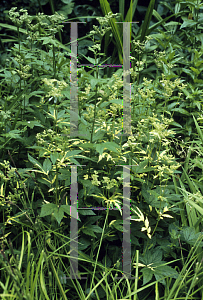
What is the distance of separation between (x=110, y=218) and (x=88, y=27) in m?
2.68

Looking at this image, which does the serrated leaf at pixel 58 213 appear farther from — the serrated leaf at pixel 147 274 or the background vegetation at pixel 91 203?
the serrated leaf at pixel 147 274

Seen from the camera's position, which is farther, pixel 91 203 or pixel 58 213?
pixel 91 203

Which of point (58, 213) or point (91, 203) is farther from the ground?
point (58, 213)

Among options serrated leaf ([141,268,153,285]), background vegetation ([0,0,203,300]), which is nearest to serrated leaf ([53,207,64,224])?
background vegetation ([0,0,203,300])

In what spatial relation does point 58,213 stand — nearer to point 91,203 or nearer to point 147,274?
point 91,203

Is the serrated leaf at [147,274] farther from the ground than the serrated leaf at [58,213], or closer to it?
closer to it

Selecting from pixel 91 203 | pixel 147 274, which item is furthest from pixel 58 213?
pixel 147 274

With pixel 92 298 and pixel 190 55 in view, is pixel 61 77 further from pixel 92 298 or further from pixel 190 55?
pixel 190 55

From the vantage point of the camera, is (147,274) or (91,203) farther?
(91,203)

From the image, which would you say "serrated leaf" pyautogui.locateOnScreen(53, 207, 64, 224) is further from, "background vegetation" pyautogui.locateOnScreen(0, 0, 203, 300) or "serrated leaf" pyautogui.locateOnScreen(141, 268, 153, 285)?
"serrated leaf" pyautogui.locateOnScreen(141, 268, 153, 285)

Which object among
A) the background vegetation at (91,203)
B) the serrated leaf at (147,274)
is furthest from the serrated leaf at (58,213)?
the serrated leaf at (147,274)

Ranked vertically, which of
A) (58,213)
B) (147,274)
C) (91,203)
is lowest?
(147,274)

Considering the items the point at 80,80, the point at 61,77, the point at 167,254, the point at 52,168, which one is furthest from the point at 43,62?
the point at 167,254

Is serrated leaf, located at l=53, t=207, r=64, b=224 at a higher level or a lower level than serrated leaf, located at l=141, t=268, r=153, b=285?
higher
